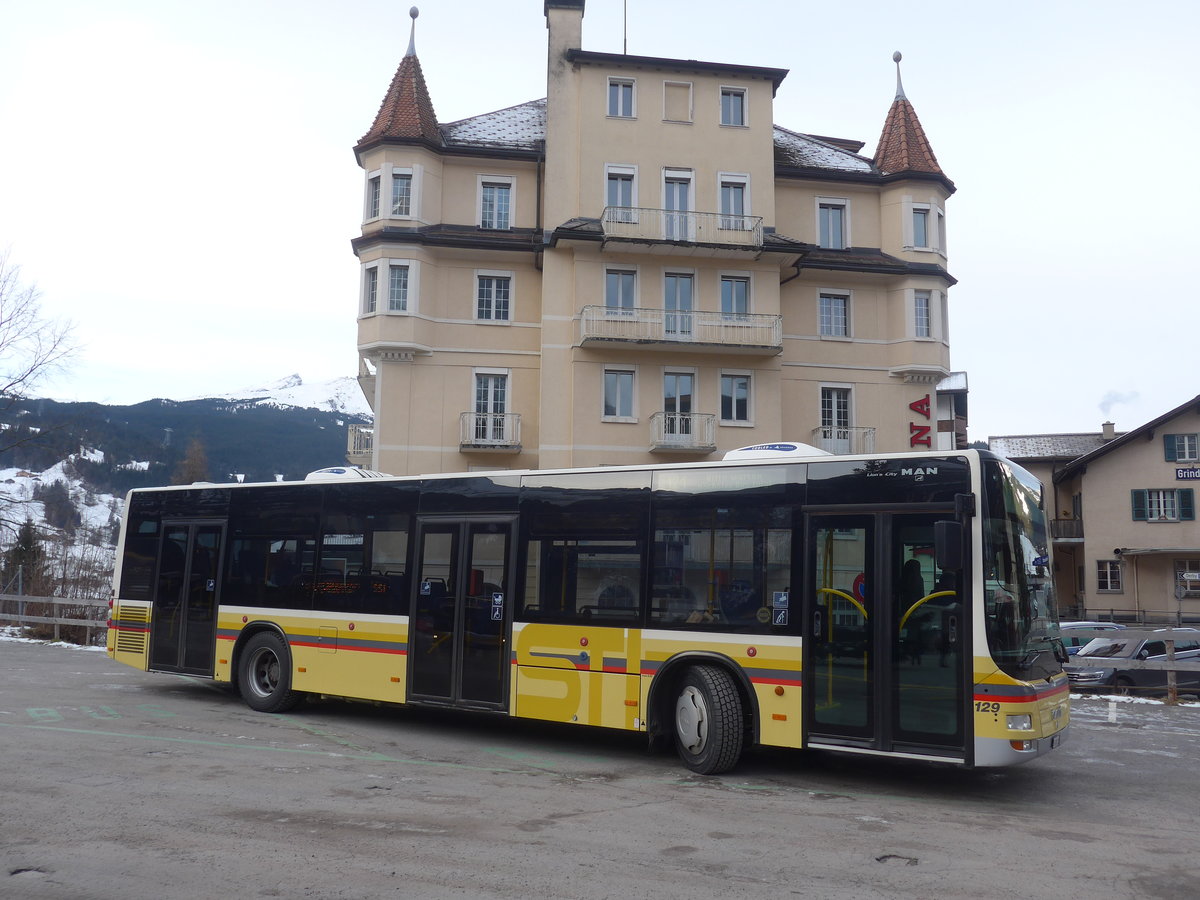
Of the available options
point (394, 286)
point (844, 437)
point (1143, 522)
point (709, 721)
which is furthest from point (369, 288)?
point (1143, 522)

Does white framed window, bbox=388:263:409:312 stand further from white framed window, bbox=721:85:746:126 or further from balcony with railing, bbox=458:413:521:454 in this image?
white framed window, bbox=721:85:746:126

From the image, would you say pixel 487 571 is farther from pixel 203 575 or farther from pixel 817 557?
pixel 203 575

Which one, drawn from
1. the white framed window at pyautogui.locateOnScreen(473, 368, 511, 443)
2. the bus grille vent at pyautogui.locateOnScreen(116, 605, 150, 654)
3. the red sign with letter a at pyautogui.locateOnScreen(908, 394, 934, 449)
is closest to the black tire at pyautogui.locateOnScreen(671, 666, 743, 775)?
the bus grille vent at pyautogui.locateOnScreen(116, 605, 150, 654)

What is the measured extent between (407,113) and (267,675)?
25.4 metres

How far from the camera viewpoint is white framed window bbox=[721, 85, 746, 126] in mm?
A: 34531

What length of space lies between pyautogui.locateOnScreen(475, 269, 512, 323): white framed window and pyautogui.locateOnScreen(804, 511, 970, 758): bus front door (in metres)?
26.0

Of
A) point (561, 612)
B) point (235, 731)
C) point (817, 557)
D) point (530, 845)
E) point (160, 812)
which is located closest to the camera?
point (530, 845)

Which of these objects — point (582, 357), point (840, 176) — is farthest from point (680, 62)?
point (582, 357)

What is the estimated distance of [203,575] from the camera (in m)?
14.6

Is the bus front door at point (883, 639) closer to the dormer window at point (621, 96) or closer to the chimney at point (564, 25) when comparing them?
the dormer window at point (621, 96)

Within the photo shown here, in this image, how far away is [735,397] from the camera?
33.8 metres

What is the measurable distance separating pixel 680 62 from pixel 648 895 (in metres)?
32.1

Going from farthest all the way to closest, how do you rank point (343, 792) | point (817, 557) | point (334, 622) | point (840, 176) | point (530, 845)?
point (840, 176)
point (334, 622)
point (817, 557)
point (343, 792)
point (530, 845)

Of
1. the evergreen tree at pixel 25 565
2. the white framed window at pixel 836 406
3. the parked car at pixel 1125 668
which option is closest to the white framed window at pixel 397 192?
the evergreen tree at pixel 25 565
